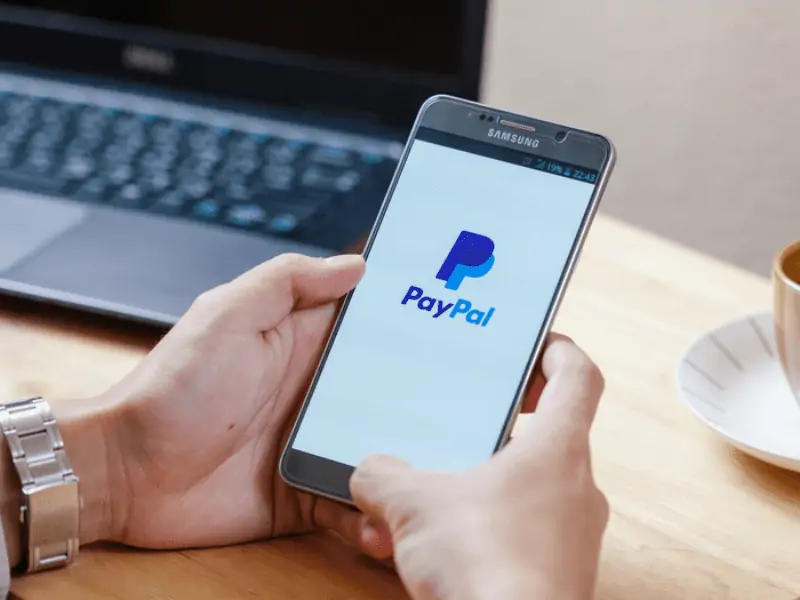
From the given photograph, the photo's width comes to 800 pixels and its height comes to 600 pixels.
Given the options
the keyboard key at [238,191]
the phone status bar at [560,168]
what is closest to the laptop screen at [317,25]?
the keyboard key at [238,191]

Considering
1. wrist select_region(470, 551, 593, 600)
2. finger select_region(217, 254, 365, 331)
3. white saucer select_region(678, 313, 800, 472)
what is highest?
finger select_region(217, 254, 365, 331)

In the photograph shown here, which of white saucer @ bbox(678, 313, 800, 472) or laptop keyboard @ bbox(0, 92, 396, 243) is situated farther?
laptop keyboard @ bbox(0, 92, 396, 243)

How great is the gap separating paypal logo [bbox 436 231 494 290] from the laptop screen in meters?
0.25

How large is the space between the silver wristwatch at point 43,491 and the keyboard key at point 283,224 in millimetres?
236

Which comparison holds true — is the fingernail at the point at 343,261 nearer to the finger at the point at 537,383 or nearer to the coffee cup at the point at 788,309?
the finger at the point at 537,383

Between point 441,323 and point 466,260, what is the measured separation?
0.12ft

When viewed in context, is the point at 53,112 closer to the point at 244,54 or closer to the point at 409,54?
the point at 244,54

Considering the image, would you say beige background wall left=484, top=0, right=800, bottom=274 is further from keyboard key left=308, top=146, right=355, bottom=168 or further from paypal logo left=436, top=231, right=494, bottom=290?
paypal logo left=436, top=231, right=494, bottom=290

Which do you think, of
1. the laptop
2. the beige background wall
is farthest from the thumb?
the beige background wall

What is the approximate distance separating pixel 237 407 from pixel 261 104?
0.38m

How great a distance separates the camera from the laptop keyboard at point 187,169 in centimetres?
67

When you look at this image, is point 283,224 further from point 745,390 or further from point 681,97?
point 681,97

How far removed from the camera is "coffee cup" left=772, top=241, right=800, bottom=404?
0.49m

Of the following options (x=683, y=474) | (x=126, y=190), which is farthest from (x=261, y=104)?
(x=683, y=474)
